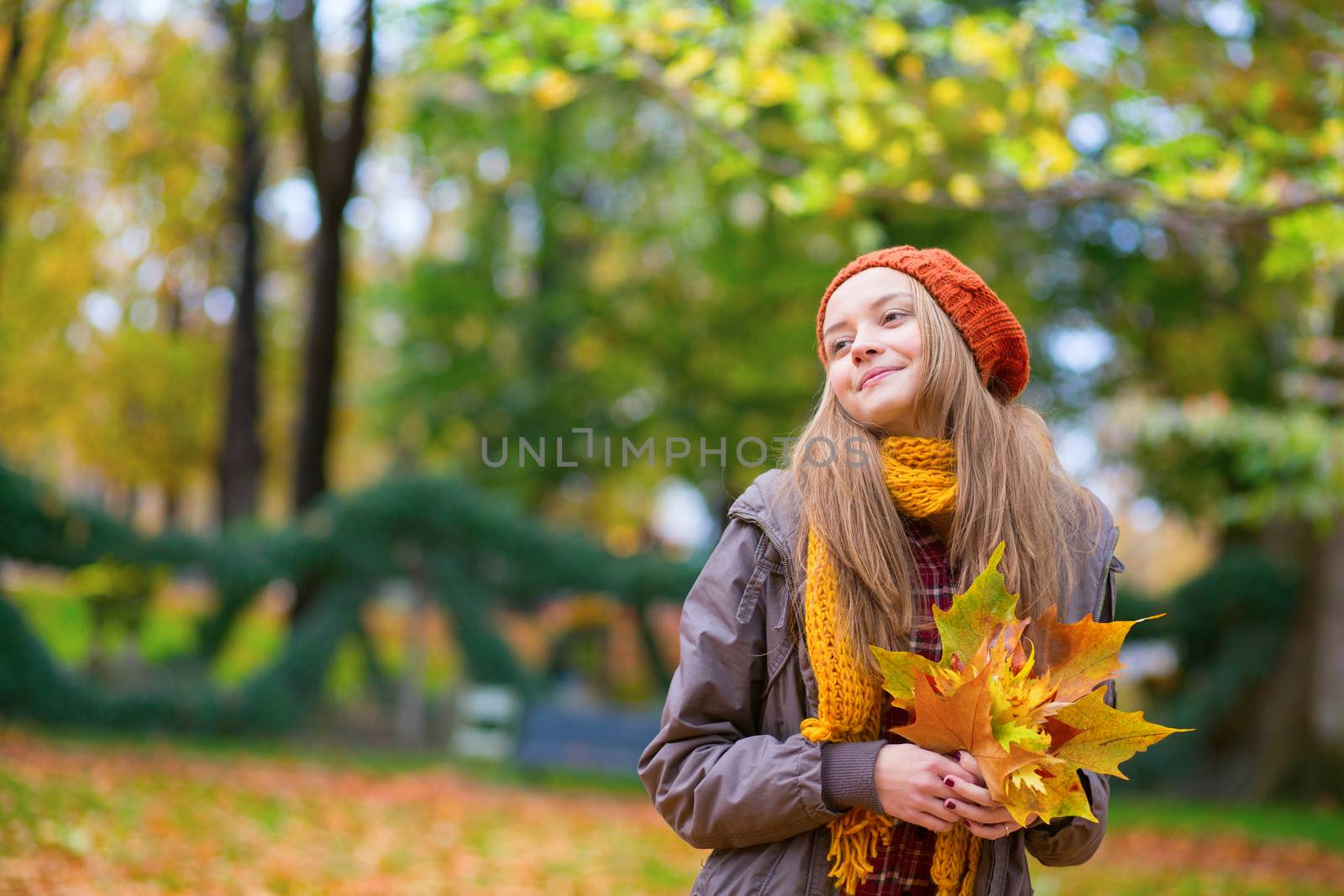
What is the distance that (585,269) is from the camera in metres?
17.2

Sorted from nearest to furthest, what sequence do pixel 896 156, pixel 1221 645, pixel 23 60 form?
pixel 896 156 < pixel 23 60 < pixel 1221 645

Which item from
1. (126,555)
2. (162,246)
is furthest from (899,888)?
(162,246)

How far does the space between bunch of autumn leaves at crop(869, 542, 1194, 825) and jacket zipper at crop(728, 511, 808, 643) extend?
0.62 feet

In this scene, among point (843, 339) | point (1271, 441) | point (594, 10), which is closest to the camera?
point (843, 339)

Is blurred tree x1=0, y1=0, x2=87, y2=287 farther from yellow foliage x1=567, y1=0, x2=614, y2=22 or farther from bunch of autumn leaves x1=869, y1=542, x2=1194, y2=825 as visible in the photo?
bunch of autumn leaves x1=869, y1=542, x2=1194, y2=825

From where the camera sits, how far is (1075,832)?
1.90 metres

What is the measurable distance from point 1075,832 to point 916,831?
10.1 inches

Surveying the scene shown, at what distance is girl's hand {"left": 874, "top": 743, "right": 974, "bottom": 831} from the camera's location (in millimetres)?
1704

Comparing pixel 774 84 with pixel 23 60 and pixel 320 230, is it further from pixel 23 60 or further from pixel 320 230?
pixel 320 230

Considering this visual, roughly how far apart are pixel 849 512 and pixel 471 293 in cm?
1376

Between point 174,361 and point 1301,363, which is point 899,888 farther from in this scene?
point 174,361

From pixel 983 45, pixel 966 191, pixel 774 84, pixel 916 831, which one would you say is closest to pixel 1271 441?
pixel 966 191

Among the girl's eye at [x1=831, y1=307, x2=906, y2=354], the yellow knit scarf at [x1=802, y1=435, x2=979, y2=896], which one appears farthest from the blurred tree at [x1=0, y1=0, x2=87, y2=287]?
the yellow knit scarf at [x1=802, y1=435, x2=979, y2=896]

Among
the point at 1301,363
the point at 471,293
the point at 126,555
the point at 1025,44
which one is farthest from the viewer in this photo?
the point at 471,293
